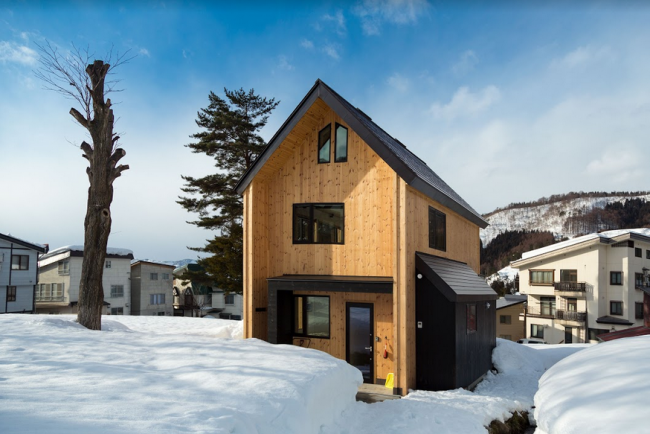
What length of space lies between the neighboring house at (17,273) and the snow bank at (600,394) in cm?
3765

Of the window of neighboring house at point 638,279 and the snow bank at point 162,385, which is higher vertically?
the snow bank at point 162,385

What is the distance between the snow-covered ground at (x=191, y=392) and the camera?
3865 millimetres

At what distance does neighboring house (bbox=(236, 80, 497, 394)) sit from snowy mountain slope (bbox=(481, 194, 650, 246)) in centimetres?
11986

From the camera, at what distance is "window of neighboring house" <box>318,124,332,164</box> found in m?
12.0

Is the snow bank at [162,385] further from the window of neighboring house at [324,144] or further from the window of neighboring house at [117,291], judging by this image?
the window of neighboring house at [117,291]

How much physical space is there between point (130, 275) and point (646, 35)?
4184 cm

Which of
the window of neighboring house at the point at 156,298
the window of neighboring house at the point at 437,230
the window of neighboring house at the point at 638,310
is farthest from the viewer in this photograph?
the window of neighboring house at the point at 156,298

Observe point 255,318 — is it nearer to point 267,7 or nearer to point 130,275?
point 267,7

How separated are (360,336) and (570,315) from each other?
111 feet

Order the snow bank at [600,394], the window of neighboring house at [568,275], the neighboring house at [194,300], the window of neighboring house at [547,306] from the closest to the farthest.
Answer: the snow bank at [600,394] < the window of neighboring house at [568,275] < the window of neighboring house at [547,306] < the neighboring house at [194,300]

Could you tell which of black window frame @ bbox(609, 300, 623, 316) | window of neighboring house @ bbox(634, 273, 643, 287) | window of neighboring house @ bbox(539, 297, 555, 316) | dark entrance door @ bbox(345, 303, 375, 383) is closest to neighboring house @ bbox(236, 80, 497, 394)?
dark entrance door @ bbox(345, 303, 375, 383)

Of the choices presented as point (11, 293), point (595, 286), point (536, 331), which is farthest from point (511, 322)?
point (11, 293)

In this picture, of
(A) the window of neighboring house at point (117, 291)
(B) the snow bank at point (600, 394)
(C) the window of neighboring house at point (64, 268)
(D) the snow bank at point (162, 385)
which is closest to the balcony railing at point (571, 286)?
(D) the snow bank at point (162, 385)

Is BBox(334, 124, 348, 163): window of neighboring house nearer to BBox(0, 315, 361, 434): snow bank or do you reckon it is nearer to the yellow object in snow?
BBox(0, 315, 361, 434): snow bank
